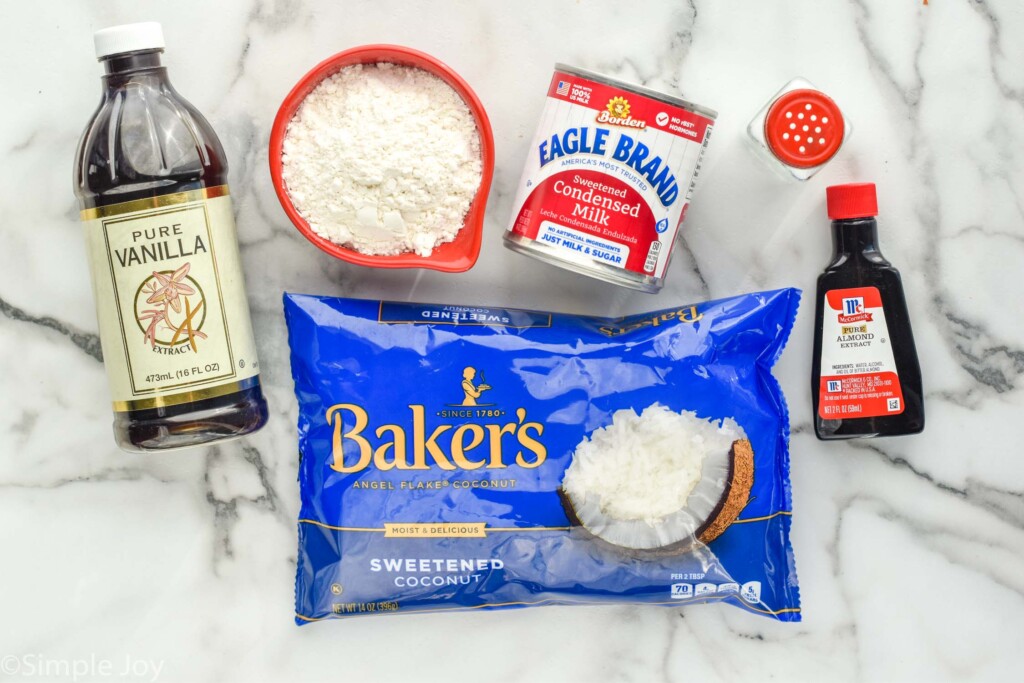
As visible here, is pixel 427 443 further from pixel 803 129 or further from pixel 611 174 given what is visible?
pixel 803 129

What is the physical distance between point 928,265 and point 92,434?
3.75 ft

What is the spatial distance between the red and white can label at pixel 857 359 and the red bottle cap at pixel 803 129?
0.18 meters

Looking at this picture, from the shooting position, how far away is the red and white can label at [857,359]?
981 mm

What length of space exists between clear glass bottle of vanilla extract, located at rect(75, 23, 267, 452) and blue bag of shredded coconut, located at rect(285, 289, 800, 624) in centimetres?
9

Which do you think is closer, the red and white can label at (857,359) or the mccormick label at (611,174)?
the mccormick label at (611,174)

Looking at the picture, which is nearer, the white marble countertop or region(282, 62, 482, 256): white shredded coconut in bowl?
region(282, 62, 482, 256): white shredded coconut in bowl

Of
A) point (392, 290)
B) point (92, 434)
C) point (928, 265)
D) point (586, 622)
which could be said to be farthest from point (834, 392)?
point (92, 434)

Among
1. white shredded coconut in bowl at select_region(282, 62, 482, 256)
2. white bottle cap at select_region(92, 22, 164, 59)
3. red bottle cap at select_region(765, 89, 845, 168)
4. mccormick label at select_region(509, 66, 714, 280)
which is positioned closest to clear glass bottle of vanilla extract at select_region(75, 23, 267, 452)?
white bottle cap at select_region(92, 22, 164, 59)

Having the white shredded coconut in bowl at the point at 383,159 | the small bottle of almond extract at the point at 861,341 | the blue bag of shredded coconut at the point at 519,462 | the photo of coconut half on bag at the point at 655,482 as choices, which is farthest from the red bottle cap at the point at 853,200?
the white shredded coconut in bowl at the point at 383,159

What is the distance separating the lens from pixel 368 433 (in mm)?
908

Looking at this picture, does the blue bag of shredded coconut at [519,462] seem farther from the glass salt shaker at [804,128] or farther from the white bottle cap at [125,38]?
the white bottle cap at [125,38]

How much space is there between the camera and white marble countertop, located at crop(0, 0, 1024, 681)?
987 mm

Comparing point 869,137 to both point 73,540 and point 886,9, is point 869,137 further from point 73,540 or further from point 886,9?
point 73,540

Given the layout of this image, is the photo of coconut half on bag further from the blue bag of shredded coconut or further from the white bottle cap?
the white bottle cap
